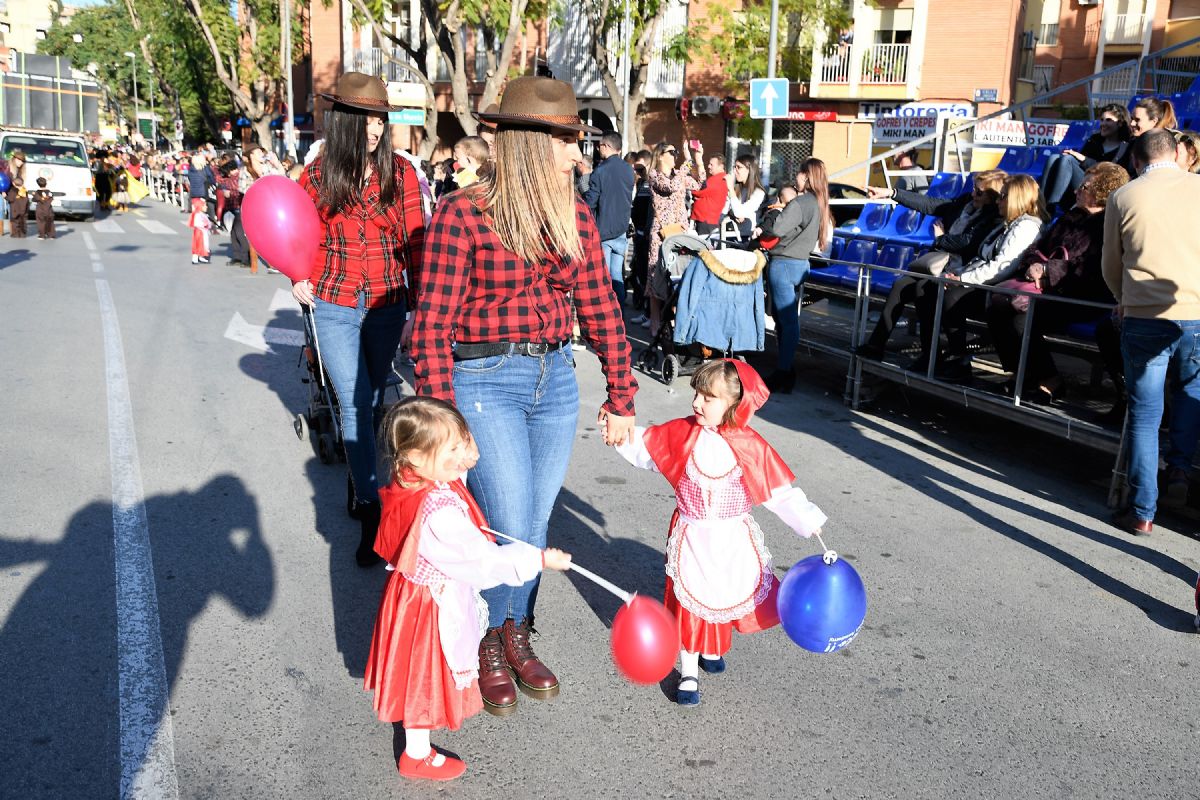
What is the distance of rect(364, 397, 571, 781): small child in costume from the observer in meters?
2.96

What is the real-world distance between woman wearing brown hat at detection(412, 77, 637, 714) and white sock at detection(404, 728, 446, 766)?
403 mm

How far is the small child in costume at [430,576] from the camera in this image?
2.96 metres

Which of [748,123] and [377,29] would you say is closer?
[377,29]

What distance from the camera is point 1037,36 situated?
3912 centimetres

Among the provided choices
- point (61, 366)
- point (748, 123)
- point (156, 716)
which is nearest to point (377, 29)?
point (61, 366)

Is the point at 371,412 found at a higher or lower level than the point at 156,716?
higher

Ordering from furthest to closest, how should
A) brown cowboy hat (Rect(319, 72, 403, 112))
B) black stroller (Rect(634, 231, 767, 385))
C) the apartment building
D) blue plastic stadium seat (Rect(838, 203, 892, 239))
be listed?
the apartment building
blue plastic stadium seat (Rect(838, 203, 892, 239))
black stroller (Rect(634, 231, 767, 385))
brown cowboy hat (Rect(319, 72, 403, 112))

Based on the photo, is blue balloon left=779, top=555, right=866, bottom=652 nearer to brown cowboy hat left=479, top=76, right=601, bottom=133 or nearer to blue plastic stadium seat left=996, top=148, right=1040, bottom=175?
brown cowboy hat left=479, top=76, right=601, bottom=133

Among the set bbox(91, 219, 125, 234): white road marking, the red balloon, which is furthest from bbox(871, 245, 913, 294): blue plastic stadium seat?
bbox(91, 219, 125, 234): white road marking

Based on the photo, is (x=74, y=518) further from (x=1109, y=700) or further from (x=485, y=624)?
(x=1109, y=700)

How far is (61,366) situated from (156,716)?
247 inches

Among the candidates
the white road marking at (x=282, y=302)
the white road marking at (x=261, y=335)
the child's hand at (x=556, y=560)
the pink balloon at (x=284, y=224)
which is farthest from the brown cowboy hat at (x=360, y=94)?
the white road marking at (x=282, y=302)

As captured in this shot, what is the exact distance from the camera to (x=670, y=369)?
890cm

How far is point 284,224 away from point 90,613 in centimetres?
175
